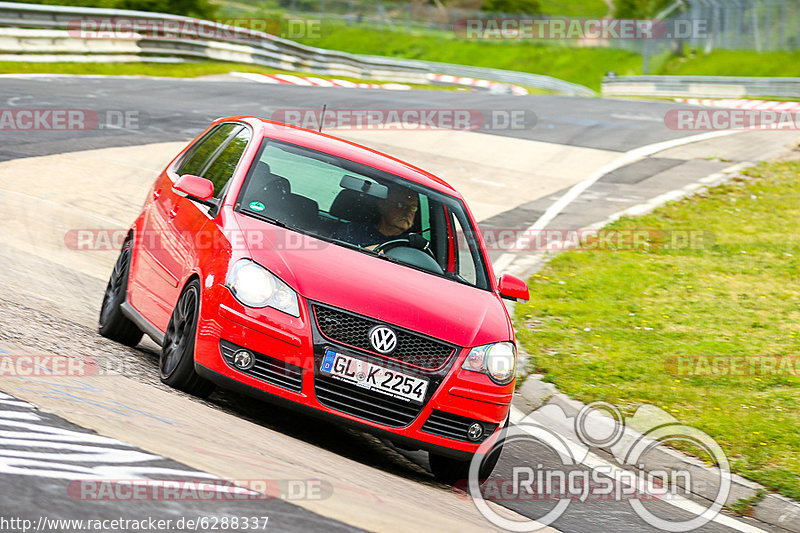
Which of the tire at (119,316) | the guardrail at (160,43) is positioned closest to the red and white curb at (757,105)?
the guardrail at (160,43)

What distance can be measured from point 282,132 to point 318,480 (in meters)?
3.16

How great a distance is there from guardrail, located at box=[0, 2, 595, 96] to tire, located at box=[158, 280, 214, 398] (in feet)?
65.6

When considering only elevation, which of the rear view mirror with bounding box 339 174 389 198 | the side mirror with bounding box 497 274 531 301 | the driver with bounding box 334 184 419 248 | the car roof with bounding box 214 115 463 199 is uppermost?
the car roof with bounding box 214 115 463 199

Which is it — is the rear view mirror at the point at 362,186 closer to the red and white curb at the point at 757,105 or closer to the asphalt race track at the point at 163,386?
the asphalt race track at the point at 163,386

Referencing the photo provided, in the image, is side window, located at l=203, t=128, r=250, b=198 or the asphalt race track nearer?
the asphalt race track

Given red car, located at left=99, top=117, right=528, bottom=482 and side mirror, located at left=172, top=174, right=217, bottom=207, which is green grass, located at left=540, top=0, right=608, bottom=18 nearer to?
red car, located at left=99, top=117, right=528, bottom=482

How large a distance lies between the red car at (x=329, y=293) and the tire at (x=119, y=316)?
0.02 metres

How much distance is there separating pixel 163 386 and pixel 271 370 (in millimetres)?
832

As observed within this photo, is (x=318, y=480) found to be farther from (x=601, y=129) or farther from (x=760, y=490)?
(x=601, y=129)

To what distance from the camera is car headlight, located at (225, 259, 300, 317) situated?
561 centimetres

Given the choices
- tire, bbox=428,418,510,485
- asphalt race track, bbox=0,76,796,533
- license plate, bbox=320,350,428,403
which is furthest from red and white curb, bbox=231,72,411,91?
license plate, bbox=320,350,428,403

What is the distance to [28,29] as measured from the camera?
A: 2492 centimetres

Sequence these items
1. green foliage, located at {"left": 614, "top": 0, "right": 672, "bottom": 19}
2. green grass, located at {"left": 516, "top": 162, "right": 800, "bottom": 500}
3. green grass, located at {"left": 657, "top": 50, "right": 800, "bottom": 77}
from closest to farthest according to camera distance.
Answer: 1. green grass, located at {"left": 516, "top": 162, "right": 800, "bottom": 500}
2. green grass, located at {"left": 657, "top": 50, "right": 800, "bottom": 77}
3. green foliage, located at {"left": 614, "top": 0, "right": 672, "bottom": 19}

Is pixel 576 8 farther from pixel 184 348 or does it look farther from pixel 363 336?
pixel 363 336
